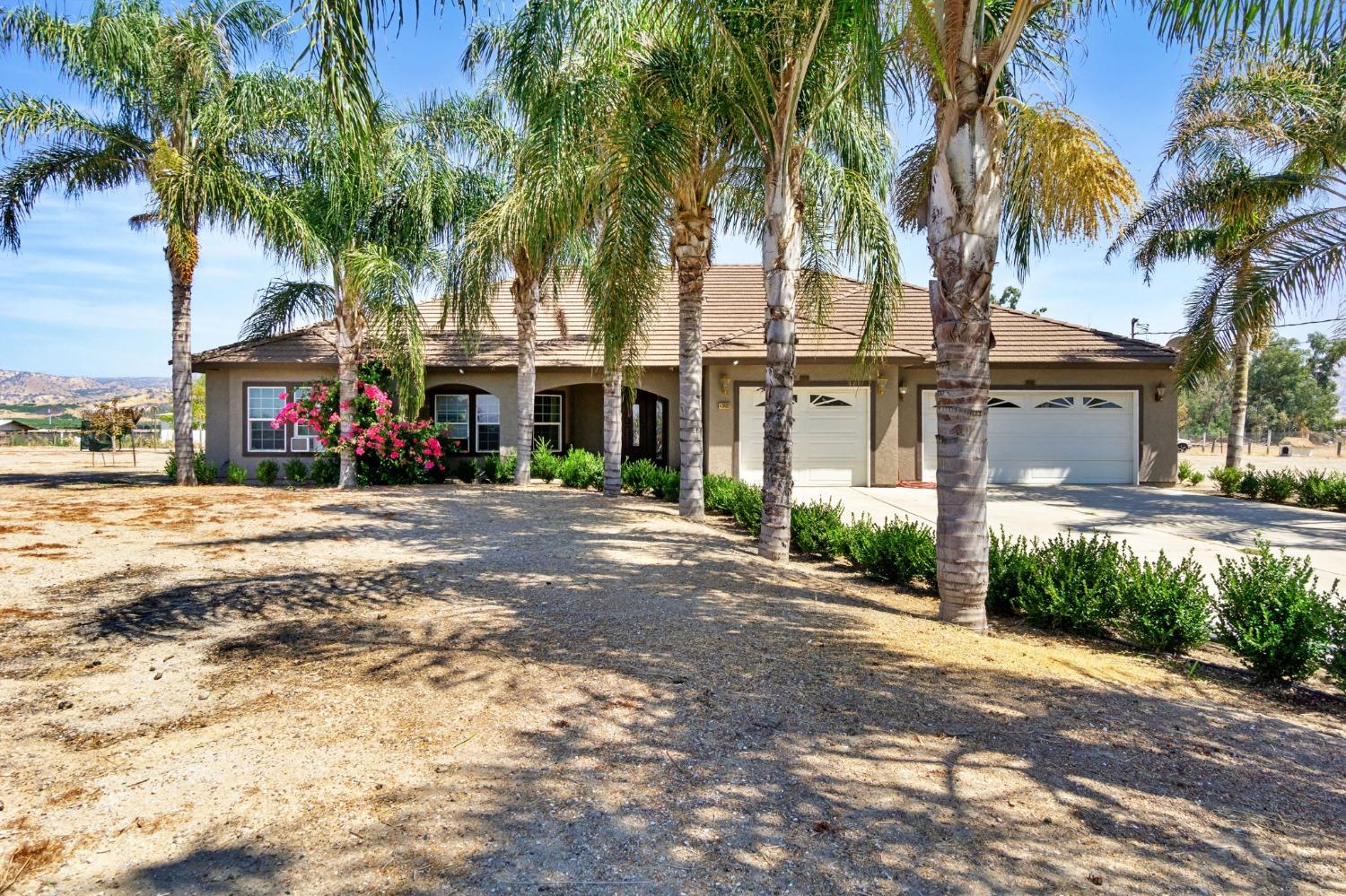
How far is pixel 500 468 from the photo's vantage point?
59.6 ft

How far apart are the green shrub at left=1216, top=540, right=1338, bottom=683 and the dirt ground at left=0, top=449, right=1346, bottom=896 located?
0.33 meters

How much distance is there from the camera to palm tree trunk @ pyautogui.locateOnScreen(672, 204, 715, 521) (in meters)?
11.2

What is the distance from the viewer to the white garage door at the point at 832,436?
58.2 ft

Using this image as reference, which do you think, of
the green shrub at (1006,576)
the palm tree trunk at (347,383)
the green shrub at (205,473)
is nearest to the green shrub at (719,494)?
the green shrub at (1006,576)

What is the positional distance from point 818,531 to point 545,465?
10406 mm

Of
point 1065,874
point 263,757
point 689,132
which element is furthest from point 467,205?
point 1065,874

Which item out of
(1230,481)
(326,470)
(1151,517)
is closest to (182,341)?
(326,470)

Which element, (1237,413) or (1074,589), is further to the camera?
(1237,413)

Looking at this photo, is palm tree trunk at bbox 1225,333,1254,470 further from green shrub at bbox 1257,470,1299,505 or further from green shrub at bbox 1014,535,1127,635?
green shrub at bbox 1014,535,1127,635

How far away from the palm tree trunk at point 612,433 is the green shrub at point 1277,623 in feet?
32.9

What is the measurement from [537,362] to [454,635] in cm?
1305

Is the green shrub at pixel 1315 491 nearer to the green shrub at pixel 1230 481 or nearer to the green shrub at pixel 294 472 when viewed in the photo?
the green shrub at pixel 1230 481


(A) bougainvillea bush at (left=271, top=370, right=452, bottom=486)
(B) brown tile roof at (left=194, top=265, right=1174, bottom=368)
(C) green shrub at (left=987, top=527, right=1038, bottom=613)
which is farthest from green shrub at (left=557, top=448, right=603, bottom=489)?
(C) green shrub at (left=987, top=527, right=1038, bottom=613)

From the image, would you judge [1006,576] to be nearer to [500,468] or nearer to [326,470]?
[500,468]
